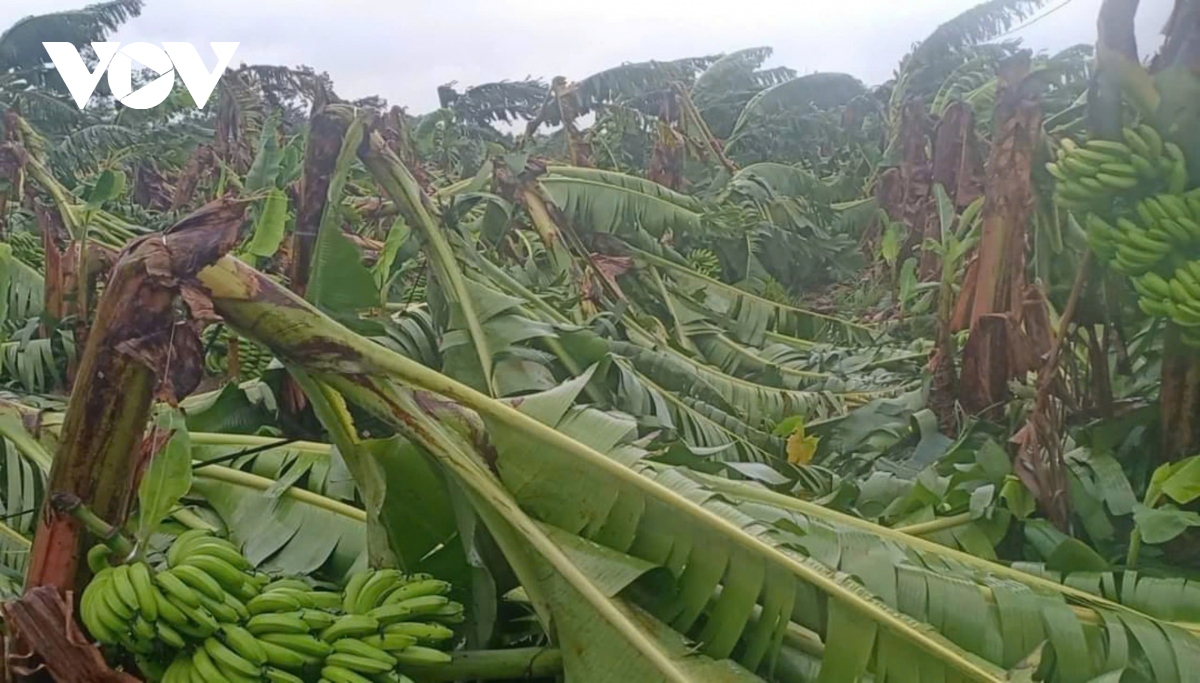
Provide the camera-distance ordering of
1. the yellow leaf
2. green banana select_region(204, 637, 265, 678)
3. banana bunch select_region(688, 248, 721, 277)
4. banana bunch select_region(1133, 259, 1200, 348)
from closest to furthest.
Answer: green banana select_region(204, 637, 265, 678) < banana bunch select_region(1133, 259, 1200, 348) < the yellow leaf < banana bunch select_region(688, 248, 721, 277)

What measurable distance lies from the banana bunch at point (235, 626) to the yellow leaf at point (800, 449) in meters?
0.83

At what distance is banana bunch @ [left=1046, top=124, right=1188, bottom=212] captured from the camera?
757mm

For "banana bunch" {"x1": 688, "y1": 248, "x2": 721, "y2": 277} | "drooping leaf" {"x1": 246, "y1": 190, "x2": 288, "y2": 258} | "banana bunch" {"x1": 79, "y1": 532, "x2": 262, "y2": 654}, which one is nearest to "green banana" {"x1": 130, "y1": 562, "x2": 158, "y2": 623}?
"banana bunch" {"x1": 79, "y1": 532, "x2": 262, "y2": 654}

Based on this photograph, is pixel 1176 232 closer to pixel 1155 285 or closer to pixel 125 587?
pixel 1155 285

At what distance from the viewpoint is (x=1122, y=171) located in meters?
0.77

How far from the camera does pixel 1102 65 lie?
80 centimetres

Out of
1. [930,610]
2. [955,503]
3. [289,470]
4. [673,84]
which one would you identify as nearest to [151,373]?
[289,470]

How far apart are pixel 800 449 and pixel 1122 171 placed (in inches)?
26.2

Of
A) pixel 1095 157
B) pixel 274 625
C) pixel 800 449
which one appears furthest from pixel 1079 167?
pixel 274 625

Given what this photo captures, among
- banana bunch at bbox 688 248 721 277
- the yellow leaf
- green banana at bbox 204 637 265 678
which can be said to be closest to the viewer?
green banana at bbox 204 637 265 678

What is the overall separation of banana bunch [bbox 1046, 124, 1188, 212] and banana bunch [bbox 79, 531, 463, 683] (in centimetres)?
65

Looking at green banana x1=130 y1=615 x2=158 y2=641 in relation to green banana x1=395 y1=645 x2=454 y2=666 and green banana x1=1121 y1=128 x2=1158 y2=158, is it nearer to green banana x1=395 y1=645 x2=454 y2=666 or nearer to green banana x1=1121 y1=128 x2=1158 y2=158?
green banana x1=395 y1=645 x2=454 y2=666

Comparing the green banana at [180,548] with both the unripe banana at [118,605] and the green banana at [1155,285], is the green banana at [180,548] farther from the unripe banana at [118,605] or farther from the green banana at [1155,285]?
the green banana at [1155,285]

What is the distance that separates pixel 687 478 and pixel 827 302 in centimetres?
319
